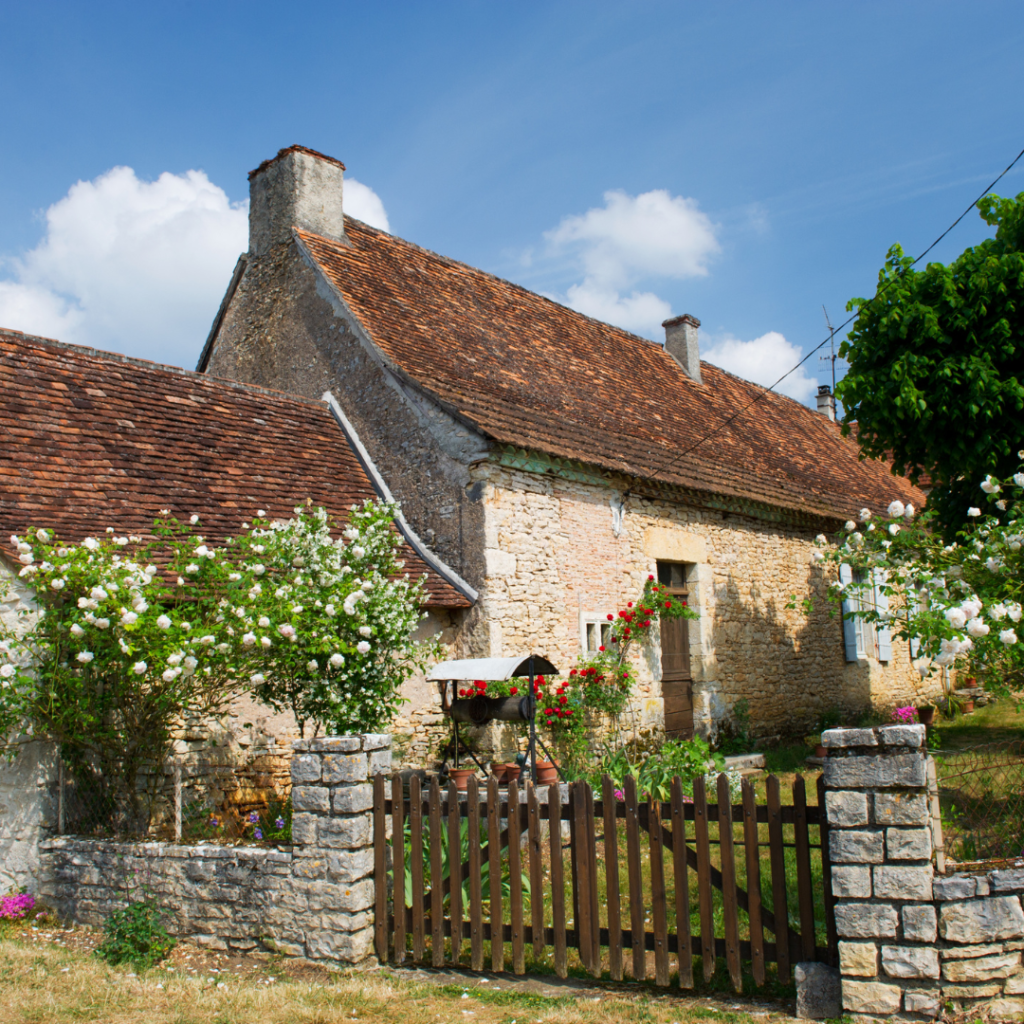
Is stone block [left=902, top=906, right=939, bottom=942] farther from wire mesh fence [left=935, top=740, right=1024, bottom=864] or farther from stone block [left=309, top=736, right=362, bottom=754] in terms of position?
stone block [left=309, top=736, right=362, bottom=754]

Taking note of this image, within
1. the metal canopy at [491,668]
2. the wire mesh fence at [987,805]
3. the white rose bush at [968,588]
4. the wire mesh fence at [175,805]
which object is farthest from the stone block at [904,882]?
the metal canopy at [491,668]

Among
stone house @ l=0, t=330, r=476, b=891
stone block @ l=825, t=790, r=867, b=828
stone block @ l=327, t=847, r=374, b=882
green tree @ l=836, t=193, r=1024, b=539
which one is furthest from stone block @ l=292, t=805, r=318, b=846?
green tree @ l=836, t=193, r=1024, b=539

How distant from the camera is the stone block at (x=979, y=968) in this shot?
12.5 ft

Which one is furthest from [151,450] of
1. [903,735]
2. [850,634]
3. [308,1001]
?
[850,634]

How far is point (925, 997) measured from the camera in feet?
12.6

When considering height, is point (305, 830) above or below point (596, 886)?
above

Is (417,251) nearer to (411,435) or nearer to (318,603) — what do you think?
(411,435)

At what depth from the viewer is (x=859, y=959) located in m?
3.91

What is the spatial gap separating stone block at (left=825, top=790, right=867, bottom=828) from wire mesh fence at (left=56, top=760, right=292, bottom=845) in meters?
3.17

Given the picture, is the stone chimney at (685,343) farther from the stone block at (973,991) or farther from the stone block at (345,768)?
the stone block at (973,991)

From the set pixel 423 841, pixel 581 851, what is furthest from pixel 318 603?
pixel 581 851

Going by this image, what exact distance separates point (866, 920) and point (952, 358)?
6330mm

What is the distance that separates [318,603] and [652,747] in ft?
17.7

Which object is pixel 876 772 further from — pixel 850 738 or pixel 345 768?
pixel 345 768
